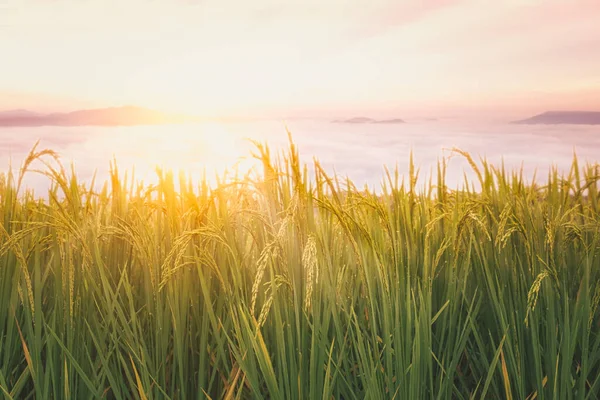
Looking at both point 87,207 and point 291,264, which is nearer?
point 291,264

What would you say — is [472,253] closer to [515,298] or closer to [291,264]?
[515,298]

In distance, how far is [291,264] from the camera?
6.51 ft

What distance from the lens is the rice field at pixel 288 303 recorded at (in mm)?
2010

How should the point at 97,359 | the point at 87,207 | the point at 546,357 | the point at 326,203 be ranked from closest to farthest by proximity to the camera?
1. the point at 326,203
2. the point at 97,359
3. the point at 546,357
4. the point at 87,207

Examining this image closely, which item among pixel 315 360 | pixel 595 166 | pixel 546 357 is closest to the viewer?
pixel 315 360

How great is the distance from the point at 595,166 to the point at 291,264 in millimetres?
3671

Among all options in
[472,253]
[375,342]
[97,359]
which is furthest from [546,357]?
[97,359]

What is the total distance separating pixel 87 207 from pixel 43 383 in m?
0.97

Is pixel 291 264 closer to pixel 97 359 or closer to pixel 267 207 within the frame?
pixel 267 207

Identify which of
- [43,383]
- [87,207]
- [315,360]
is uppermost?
[87,207]

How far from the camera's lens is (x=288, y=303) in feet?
6.73

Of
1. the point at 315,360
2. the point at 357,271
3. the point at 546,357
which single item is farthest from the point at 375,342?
the point at 546,357

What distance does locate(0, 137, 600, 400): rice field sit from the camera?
201 centimetres

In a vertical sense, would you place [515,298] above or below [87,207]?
below
